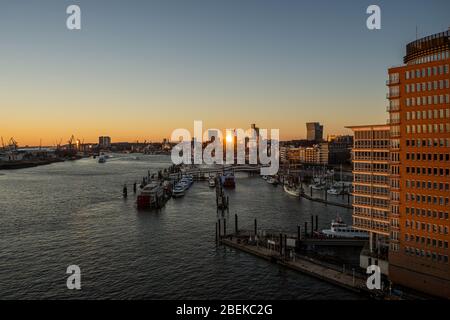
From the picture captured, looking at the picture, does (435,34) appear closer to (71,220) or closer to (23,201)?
(71,220)

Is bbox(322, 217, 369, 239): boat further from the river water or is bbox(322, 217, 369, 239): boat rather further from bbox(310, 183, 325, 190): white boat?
bbox(310, 183, 325, 190): white boat

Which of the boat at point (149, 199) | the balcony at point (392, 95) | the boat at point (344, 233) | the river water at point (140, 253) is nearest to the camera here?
the balcony at point (392, 95)

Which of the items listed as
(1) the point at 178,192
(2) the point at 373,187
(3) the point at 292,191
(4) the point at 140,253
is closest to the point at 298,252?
(2) the point at 373,187

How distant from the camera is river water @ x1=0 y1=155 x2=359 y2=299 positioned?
71.5 ft

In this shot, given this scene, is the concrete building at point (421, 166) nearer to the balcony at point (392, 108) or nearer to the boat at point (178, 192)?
the balcony at point (392, 108)

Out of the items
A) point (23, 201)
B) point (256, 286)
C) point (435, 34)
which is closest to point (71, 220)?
point (23, 201)

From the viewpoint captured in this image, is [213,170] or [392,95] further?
[213,170]

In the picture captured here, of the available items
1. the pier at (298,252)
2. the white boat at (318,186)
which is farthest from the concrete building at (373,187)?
the white boat at (318,186)

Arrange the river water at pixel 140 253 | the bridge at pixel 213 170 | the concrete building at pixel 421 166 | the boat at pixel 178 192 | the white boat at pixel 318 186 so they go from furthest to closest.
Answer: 1. the bridge at pixel 213 170
2. the white boat at pixel 318 186
3. the boat at pixel 178 192
4. the river water at pixel 140 253
5. the concrete building at pixel 421 166

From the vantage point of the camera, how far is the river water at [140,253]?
21797mm

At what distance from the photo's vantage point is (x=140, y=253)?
1125 inches

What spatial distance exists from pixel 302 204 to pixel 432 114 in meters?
33.4

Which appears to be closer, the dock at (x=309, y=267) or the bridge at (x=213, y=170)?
the dock at (x=309, y=267)

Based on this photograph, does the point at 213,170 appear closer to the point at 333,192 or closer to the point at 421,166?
the point at 333,192
